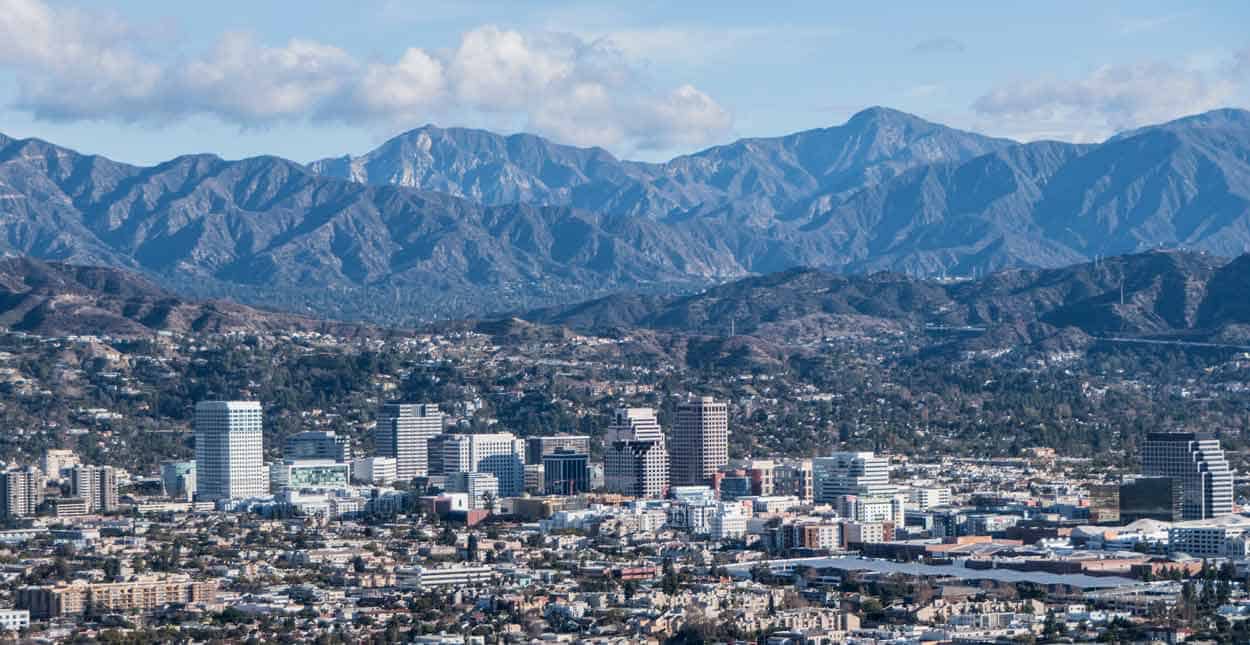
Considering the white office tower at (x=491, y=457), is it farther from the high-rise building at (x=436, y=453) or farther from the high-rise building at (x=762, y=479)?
the high-rise building at (x=762, y=479)

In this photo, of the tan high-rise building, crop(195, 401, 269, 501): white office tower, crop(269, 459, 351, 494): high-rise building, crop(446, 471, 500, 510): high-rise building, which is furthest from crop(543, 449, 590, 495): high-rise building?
the tan high-rise building

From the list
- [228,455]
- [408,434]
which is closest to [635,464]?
[228,455]

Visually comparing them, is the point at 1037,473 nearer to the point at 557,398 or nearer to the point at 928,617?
the point at 557,398

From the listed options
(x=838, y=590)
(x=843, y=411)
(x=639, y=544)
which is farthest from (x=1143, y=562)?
(x=843, y=411)

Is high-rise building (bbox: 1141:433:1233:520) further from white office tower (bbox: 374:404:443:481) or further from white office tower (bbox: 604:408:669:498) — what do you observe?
white office tower (bbox: 374:404:443:481)

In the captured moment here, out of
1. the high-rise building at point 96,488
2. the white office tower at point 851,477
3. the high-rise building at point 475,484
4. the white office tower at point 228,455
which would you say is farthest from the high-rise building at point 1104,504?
the high-rise building at point 96,488

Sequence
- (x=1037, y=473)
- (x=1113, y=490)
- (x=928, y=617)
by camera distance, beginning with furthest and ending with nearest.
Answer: (x=1037, y=473), (x=1113, y=490), (x=928, y=617)
